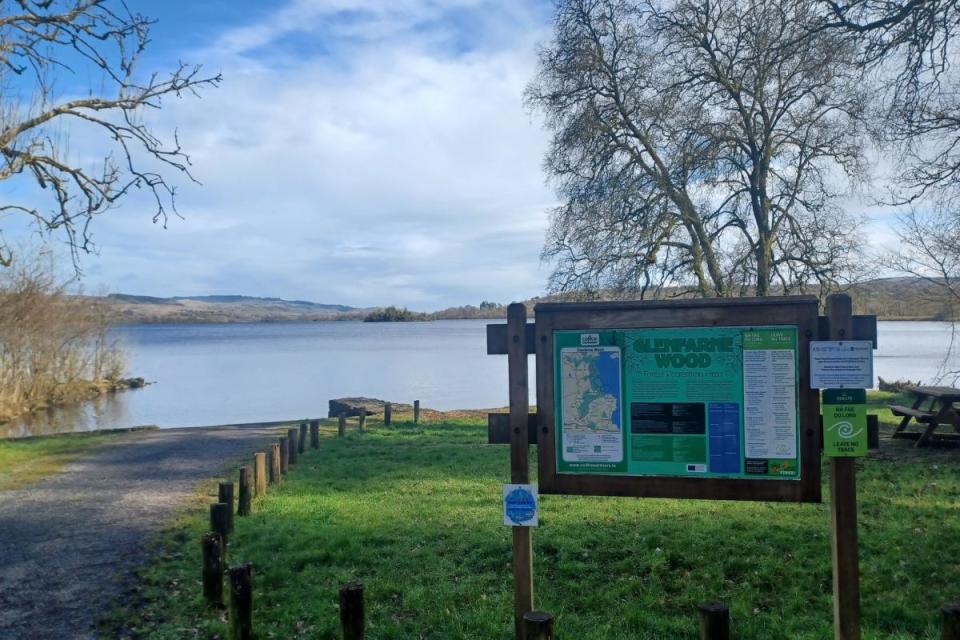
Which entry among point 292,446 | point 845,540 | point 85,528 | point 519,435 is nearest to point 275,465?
point 292,446

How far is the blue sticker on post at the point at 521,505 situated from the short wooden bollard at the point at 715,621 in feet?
4.54

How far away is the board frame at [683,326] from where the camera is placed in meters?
4.51

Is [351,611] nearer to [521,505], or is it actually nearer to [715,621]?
[521,505]

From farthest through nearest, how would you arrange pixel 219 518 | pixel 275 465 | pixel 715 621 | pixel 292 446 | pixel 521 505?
pixel 292 446
pixel 275 465
pixel 219 518
pixel 521 505
pixel 715 621

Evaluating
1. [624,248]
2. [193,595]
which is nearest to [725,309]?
[193,595]

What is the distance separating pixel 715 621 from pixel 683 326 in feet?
5.82

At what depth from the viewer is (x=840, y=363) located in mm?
4367

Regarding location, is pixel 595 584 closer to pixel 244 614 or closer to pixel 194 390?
pixel 244 614

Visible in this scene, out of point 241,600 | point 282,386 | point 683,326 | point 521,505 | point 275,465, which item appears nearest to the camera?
point 683,326

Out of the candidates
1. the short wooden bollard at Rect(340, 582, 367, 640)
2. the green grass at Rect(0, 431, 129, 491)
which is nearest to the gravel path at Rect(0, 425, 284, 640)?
the green grass at Rect(0, 431, 129, 491)

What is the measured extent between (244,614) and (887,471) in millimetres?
9402

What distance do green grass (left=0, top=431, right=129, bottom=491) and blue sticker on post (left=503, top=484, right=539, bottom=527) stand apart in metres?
11.1

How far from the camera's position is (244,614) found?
526cm

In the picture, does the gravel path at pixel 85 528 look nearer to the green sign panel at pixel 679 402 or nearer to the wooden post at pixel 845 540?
the green sign panel at pixel 679 402
